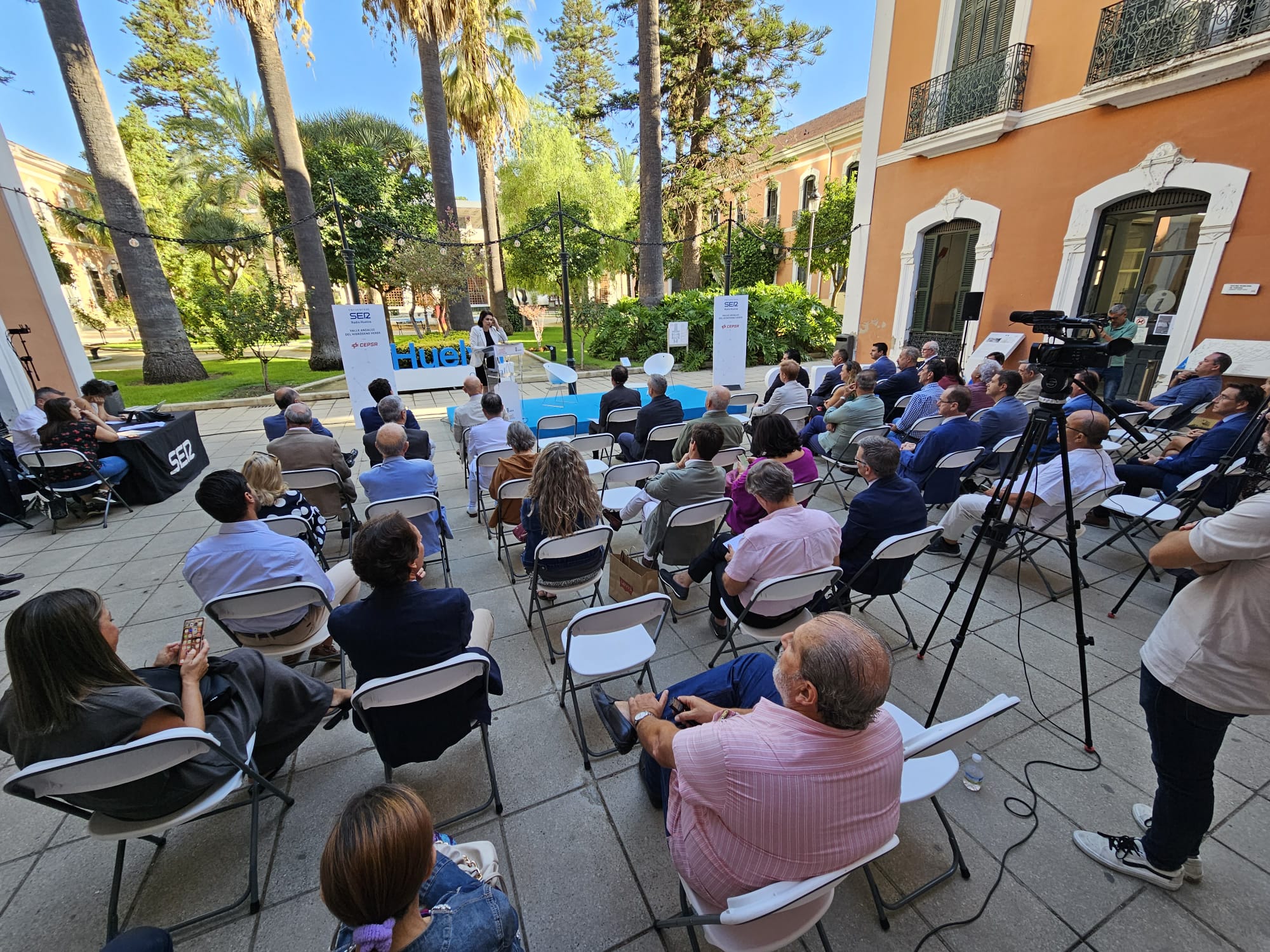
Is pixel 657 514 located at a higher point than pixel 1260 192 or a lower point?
lower

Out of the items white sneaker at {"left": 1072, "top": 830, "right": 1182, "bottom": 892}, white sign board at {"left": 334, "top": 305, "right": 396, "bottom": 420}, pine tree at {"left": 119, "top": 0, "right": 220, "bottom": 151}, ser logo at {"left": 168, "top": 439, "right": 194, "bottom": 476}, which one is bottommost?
white sneaker at {"left": 1072, "top": 830, "right": 1182, "bottom": 892}

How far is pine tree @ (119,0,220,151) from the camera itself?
1931cm

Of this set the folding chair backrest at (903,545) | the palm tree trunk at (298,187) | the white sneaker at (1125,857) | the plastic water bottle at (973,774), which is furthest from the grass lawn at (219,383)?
the white sneaker at (1125,857)

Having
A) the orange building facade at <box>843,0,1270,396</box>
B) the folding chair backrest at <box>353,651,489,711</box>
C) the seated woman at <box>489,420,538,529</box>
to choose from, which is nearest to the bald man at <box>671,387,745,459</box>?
the seated woman at <box>489,420,538,529</box>

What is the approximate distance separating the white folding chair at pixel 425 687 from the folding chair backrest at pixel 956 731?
144 centimetres

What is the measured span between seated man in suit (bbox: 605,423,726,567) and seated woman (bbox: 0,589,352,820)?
84.4 inches

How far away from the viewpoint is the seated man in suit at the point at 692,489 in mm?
3160

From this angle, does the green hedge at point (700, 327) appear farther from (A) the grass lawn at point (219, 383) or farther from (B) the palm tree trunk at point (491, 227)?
(A) the grass lawn at point (219, 383)

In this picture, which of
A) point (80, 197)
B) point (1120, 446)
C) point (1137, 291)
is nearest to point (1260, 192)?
point (1137, 291)

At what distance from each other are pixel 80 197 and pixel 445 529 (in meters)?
36.4

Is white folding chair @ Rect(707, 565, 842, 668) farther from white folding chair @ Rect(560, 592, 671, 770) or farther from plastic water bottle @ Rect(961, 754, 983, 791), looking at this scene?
plastic water bottle @ Rect(961, 754, 983, 791)

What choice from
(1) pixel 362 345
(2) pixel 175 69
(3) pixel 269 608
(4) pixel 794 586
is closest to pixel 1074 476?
(4) pixel 794 586

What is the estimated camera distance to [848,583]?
2723 millimetres

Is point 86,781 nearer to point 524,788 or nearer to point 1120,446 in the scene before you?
point 524,788
